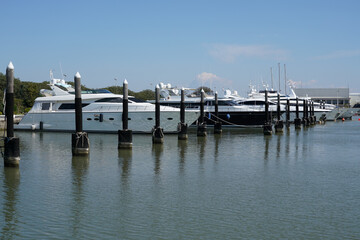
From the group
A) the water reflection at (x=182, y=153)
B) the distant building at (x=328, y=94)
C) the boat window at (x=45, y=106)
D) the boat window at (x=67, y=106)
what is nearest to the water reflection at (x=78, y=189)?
the water reflection at (x=182, y=153)

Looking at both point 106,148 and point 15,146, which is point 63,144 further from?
point 15,146

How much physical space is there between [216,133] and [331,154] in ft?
47.3

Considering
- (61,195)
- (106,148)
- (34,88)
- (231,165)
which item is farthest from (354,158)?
(34,88)

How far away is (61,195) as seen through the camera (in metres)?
13.1

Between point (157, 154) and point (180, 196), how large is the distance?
31.3 ft

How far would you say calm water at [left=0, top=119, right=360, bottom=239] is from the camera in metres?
9.85

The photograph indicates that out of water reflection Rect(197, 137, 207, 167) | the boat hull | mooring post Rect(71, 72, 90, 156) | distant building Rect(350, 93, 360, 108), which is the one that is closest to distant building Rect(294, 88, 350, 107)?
distant building Rect(350, 93, 360, 108)

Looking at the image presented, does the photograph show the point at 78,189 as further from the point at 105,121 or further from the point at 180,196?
the point at 105,121

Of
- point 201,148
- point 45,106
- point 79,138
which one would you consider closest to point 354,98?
point 45,106

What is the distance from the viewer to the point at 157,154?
22.4 m

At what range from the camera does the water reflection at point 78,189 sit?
34.0 feet

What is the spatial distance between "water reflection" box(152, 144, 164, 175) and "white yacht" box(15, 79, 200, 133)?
6992mm

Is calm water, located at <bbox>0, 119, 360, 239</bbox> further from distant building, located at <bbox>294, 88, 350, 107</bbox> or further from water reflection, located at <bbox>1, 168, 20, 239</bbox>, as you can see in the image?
distant building, located at <bbox>294, 88, 350, 107</bbox>

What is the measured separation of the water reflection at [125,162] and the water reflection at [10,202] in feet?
11.2
